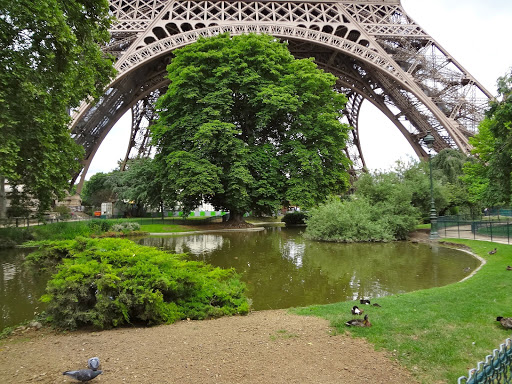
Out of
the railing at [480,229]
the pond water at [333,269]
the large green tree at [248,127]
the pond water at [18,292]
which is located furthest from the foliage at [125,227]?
the railing at [480,229]

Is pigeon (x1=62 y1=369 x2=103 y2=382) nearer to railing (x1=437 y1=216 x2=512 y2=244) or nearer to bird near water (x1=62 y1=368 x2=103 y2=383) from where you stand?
bird near water (x1=62 y1=368 x2=103 y2=383)

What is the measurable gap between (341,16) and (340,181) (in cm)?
1509

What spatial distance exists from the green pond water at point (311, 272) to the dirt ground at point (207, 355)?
166cm

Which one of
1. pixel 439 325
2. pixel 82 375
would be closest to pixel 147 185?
pixel 82 375

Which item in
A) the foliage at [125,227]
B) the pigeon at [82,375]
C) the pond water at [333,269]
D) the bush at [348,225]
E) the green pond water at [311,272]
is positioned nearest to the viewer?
the pigeon at [82,375]

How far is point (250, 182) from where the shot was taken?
20.8 m

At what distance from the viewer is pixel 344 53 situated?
27453 mm

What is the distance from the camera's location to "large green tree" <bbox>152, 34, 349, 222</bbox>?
69.2ft

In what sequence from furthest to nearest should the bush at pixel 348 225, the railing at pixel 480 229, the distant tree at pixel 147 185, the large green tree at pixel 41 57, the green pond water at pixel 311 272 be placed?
the distant tree at pixel 147 185 → the bush at pixel 348 225 → the railing at pixel 480 229 → the green pond water at pixel 311 272 → the large green tree at pixel 41 57

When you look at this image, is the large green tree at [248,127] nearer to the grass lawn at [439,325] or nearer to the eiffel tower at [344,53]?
the eiffel tower at [344,53]

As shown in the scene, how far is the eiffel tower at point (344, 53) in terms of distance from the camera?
25.3 metres

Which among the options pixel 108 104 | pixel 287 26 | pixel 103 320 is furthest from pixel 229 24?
pixel 103 320

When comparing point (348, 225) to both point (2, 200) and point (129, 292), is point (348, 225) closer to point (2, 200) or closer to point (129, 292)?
point (129, 292)

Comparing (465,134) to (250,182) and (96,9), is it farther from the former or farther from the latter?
(96,9)
